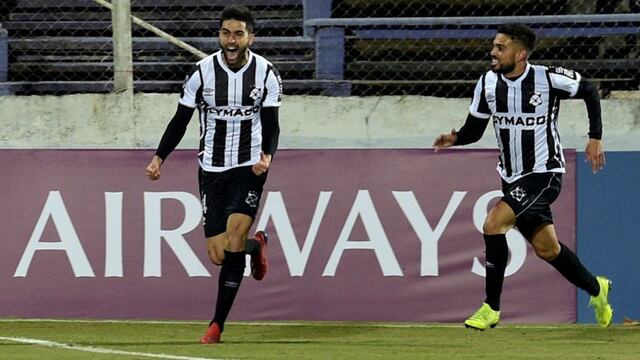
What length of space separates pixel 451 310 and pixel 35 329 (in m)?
2.98

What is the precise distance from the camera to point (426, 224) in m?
10.7

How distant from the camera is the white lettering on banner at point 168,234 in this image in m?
10.8

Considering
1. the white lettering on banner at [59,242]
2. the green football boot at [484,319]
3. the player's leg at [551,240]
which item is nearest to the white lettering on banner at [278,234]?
the white lettering on banner at [59,242]

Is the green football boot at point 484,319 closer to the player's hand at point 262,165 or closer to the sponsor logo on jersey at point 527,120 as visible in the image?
the sponsor logo on jersey at point 527,120

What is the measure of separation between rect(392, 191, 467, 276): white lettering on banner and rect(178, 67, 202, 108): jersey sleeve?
2.17 metres

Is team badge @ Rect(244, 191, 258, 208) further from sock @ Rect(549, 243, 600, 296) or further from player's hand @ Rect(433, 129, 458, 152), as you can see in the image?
sock @ Rect(549, 243, 600, 296)

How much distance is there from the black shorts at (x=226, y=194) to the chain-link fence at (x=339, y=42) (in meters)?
2.58

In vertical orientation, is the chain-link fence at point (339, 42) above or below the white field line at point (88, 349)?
above

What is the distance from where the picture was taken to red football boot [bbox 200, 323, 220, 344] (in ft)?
28.7

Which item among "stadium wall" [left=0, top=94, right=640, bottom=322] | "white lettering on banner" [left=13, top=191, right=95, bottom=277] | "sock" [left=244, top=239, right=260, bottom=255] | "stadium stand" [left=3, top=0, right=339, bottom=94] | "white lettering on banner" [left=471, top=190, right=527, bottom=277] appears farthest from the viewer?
"stadium stand" [left=3, top=0, right=339, bottom=94]

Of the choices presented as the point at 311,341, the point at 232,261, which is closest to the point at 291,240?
the point at 311,341

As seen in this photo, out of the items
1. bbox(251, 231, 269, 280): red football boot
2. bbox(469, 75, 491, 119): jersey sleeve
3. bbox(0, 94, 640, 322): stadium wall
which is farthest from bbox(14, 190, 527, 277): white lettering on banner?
bbox(469, 75, 491, 119): jersey sleeve

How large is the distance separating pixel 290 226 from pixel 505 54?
2.41 meters

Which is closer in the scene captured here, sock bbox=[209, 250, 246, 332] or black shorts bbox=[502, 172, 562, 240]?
sock bbox=[209, 250, 246, 332]
